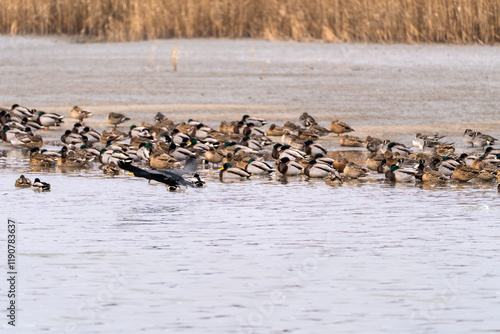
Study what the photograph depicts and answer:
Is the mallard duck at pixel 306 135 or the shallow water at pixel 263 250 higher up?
the mallard duck at pixel 306 135

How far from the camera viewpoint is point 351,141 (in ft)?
52.6

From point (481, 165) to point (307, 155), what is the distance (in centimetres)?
288

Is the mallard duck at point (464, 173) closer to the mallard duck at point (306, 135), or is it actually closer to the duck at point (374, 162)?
the duck at point (374, 162)

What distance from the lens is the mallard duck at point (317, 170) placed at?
13.1 meters

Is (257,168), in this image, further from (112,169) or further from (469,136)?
(469,136)

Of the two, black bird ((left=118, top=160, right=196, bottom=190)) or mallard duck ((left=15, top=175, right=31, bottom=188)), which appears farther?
mallard duck ((left=15, top=175, right=31, bottom=188))

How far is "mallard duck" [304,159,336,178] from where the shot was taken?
1314cm

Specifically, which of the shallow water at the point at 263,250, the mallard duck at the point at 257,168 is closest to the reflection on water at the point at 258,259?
the shallow water at the point at 263,250

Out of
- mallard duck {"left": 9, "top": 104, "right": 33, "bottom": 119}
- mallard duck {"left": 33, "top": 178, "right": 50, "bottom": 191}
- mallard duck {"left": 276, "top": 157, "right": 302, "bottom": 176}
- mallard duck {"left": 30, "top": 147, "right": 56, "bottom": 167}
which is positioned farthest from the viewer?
mallard duck {"left": 9, "top": 104, "right": 33, "bottom": 119}

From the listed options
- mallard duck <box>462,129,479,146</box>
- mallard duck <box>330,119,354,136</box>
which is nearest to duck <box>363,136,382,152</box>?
mallard duck <box>462,129,479,146</box>

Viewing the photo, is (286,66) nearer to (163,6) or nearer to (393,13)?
(393,13)

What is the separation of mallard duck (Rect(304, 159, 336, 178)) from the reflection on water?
2.52 ft

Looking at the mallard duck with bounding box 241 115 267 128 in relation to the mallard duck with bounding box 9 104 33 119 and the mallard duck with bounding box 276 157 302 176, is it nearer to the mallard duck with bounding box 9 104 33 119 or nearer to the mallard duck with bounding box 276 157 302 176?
the mallard duck with bounding box 276 157 302 176

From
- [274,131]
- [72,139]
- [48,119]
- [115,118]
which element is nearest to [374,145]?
[274,131]
